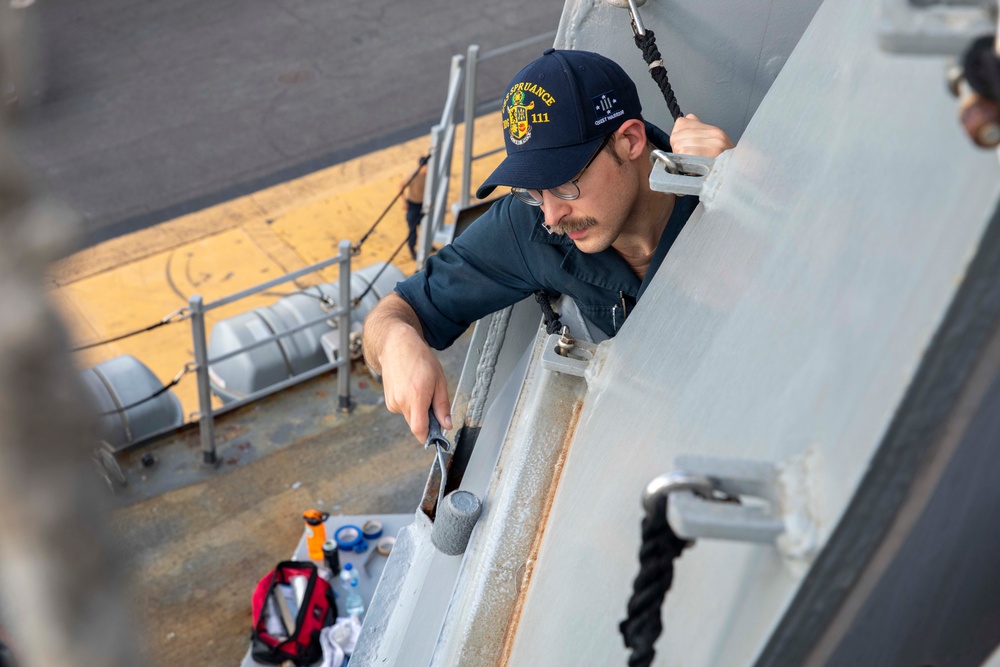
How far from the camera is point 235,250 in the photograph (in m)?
8.40

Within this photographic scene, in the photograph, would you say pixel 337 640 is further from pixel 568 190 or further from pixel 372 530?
pixel 568 190

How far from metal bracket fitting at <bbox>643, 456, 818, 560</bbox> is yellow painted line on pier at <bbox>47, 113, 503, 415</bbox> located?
6.50m

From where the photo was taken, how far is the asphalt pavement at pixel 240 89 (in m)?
9.30

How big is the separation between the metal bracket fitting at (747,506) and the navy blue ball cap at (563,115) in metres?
1.46

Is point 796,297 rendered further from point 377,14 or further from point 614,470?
point 377,14

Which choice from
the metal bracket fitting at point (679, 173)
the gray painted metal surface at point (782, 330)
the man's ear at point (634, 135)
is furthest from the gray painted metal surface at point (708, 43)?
the gray painted metal surface at point (782, 330)

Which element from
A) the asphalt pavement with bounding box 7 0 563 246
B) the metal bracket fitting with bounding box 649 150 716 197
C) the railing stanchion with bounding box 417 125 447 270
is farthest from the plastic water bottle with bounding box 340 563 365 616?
the asphalt pavement with bounding box 7 0 563 246

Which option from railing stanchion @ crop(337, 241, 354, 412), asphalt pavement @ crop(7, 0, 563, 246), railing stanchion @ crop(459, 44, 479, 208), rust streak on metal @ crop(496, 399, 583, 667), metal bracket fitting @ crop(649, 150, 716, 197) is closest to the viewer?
metal bracket fitting @ crop(649, 150, 716, 197)

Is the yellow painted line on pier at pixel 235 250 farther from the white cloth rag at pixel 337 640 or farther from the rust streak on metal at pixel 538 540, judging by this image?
the rust streak on metal at pixel 538 540

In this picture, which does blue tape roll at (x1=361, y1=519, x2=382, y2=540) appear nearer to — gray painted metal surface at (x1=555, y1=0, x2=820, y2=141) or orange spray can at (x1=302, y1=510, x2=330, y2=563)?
orange spray can at (x1=302, y1=510, x2=330, y2=563)

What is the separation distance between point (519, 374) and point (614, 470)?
978 millimetres

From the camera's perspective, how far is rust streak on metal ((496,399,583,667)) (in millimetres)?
1835

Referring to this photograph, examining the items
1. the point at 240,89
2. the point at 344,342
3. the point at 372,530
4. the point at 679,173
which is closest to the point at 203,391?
the point at 344,342

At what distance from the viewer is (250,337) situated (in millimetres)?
6113
